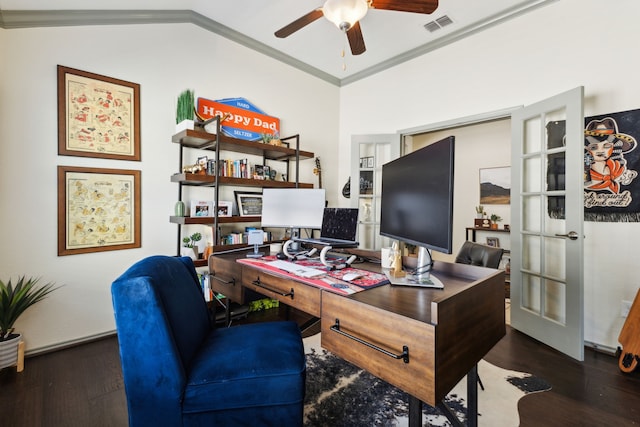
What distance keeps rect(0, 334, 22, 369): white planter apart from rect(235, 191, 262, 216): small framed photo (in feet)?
6.12

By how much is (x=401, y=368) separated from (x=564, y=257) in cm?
231

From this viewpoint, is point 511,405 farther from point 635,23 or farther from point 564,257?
point 635,23

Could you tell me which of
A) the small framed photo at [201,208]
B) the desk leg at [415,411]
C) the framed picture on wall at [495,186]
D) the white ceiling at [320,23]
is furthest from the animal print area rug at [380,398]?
the framed picture on wall at [495,186]

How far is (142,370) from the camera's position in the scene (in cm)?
104

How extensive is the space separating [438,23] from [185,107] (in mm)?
2689

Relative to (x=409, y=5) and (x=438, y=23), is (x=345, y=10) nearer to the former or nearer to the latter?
(x=409, y=5)

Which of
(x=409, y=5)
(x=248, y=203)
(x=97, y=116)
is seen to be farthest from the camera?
(x=248, y=203)

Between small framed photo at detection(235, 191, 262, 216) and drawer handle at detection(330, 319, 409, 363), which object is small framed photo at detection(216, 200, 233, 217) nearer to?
small framed photo at detection(235, 191, 262, 216)

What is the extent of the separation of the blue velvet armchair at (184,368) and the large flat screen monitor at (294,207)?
1.05 meters

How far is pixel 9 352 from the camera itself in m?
1.89

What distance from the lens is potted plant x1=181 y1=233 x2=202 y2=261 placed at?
8.88 ft

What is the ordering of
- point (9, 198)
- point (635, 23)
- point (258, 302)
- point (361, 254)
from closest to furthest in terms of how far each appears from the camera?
point (361, 254), point (9, 198), point (635, 23), point (258, 302)

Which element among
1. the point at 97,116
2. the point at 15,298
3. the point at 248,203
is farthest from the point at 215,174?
the point at 15,298

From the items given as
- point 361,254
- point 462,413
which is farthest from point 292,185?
point 462,413
